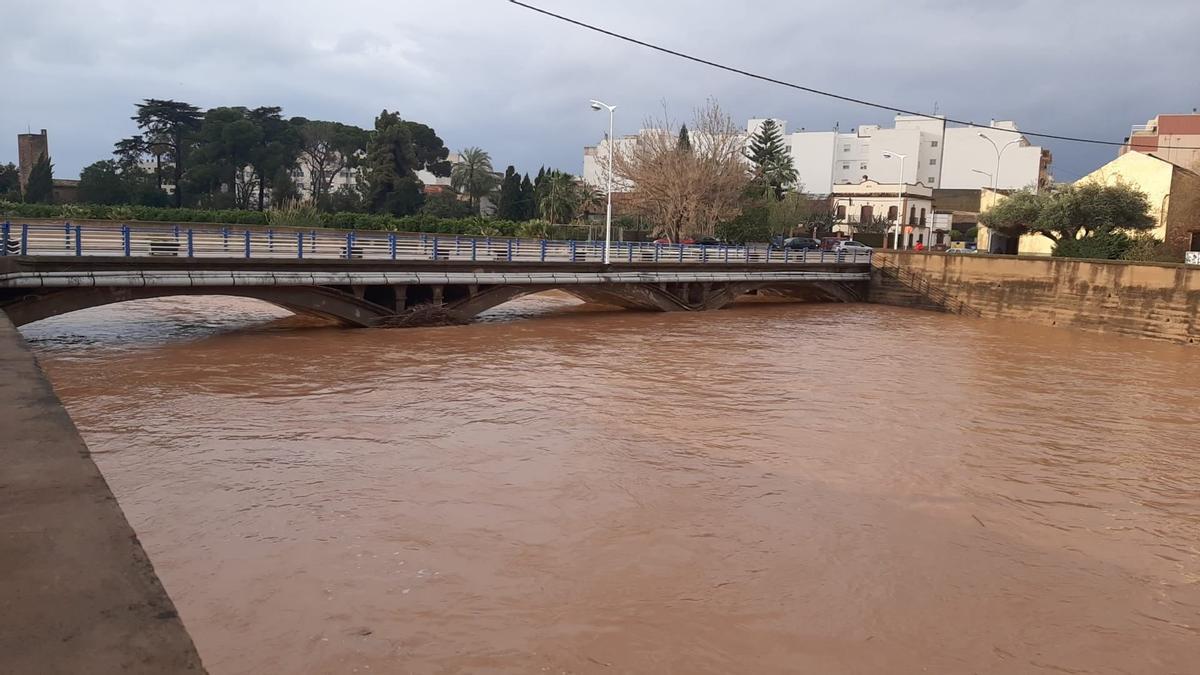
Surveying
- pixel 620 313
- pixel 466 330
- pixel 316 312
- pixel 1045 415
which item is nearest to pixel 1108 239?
pixel 620 313

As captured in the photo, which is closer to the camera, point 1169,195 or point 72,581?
point 72,581

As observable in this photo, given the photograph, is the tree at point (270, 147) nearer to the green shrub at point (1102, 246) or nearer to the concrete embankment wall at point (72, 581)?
the green shrub at point (1102, 246)

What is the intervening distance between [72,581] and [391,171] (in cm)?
7237

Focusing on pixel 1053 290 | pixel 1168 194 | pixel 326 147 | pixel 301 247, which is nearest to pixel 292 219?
pixel 301 247

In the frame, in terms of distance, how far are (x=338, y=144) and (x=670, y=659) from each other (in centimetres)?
8461

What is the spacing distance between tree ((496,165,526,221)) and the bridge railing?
44481 mm

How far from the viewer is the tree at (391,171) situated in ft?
236

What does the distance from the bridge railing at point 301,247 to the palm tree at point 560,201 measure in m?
35.0

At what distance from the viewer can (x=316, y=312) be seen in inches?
958

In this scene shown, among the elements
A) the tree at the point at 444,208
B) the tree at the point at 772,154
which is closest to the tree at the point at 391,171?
the tree at the point at 444,208

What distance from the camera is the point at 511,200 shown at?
7912 centimetres

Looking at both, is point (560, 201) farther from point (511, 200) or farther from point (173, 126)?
point (173, 126)

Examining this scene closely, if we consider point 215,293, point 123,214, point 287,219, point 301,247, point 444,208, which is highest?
point 444,208

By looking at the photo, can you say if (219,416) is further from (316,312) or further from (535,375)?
(316,312)
